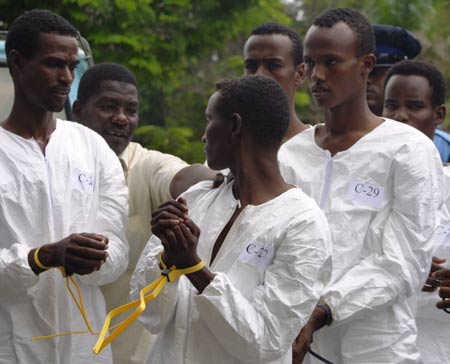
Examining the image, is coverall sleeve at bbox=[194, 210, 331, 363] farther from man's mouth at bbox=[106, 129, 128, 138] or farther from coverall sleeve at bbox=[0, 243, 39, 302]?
man's mouth at bbox=[106, 129, 128, 138]

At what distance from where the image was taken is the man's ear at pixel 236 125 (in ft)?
13.4

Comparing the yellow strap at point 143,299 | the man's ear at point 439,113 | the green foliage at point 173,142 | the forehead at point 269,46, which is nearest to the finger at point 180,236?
the yellow strap at point 143,299

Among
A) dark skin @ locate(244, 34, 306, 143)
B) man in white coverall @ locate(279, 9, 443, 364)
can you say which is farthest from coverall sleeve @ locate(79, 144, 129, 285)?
dark skin @ locate(244, 34, 306, 143)

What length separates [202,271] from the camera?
3834 millimetres

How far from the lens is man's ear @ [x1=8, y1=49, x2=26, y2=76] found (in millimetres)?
4805

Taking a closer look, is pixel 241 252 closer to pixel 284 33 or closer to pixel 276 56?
pixel 276 56

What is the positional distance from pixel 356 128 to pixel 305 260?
3.57 ft

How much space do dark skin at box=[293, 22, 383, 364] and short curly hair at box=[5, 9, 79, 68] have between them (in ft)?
3.70

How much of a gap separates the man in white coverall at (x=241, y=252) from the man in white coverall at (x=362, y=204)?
0.43m

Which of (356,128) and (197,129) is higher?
(356,128)

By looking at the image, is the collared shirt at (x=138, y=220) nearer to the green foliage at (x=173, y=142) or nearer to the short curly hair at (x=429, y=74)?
the short curly hair at (x=429, y=74)

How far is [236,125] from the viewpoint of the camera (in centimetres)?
409

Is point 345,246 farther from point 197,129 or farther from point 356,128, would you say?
point 197,129

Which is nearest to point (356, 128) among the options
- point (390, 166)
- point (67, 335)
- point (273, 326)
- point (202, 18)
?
point (390, 166)
